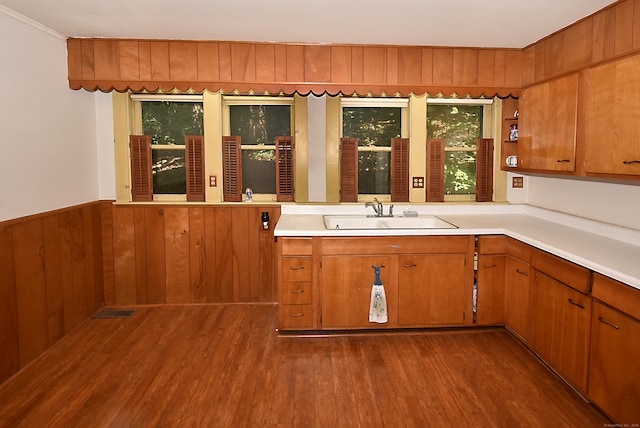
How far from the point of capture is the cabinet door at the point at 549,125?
3.04 meters

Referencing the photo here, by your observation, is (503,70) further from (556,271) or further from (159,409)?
(159,409)

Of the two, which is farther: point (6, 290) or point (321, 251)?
point (321, 251)

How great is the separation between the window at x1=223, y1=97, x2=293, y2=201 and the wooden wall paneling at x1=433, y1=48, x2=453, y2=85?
1302mm

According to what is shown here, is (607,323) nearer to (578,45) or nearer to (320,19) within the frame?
(578,45)

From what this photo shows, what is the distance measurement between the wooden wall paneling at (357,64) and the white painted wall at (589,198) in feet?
6.13

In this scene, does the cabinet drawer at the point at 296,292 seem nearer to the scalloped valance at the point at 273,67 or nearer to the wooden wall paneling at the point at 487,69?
the scalloped valance at the point at 273,67

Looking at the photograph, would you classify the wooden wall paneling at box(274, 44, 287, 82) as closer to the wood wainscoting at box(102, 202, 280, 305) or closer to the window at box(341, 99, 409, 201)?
the window at box(341, 99, 409, 201)

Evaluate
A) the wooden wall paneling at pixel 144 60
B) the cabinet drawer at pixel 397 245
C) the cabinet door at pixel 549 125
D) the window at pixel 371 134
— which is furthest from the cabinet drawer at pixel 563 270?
the wooden wall paneling at pixel 144 60

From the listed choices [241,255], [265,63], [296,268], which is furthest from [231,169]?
[296,268]

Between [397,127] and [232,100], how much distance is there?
1548 millimetres

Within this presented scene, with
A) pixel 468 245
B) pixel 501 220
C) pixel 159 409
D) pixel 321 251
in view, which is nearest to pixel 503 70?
pixel 501 220

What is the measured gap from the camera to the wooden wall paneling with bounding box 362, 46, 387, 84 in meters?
3.58

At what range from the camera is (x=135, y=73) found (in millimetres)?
3496

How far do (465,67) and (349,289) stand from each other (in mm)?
2050
